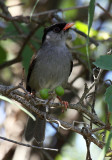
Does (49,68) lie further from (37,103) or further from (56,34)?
(37,103)

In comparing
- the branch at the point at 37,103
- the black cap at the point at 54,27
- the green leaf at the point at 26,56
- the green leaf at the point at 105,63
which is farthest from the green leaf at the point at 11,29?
the green leaf at the point at 105,63

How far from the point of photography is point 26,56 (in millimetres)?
5336

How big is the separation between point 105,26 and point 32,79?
7.12 feet

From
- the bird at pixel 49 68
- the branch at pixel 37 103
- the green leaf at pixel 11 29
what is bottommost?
the branch at pixel 37 103

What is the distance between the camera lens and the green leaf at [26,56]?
5.15 metres

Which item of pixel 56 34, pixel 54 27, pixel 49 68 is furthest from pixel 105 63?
pixel 56 34

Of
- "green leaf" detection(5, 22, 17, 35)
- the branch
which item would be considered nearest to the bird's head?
"green leaf" detection(5, 22, 17, 35)

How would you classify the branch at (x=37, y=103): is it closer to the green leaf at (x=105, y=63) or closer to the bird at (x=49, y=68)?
the green leaf at (x=105, y=63)

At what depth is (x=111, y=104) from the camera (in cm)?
220

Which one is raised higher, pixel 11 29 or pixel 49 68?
pixel 11 29

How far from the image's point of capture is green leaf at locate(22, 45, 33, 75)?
515cm

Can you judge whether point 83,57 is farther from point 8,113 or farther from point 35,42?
point 8,113

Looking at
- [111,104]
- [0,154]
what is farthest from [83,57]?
[111,104]

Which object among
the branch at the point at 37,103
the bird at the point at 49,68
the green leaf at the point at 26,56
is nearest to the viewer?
the branch at the point at 37,103
